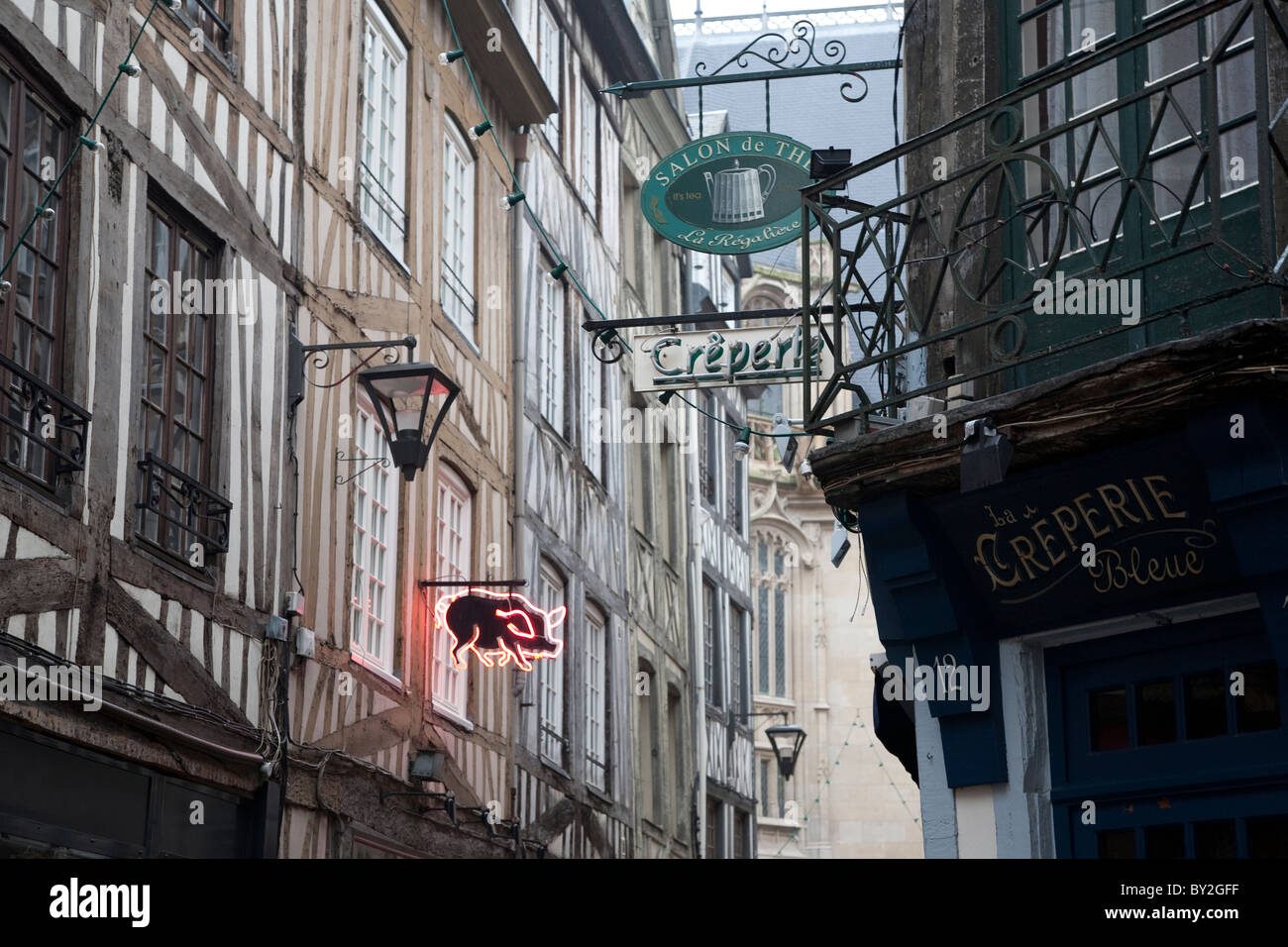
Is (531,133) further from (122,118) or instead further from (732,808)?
(732,808)

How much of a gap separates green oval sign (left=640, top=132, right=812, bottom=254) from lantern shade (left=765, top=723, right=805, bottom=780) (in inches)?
477

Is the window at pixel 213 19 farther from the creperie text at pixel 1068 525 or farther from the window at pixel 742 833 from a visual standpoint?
the window at pixel 742 833

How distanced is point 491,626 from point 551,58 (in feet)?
22.6

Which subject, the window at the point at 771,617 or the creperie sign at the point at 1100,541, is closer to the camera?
the creperie sign at the point at 1100,541

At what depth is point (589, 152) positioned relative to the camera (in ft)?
61.4

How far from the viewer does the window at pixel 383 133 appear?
40.0ft

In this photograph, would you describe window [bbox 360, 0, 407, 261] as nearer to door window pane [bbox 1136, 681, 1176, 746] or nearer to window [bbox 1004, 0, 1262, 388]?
window [bbox 1004, 0, 1262, 388]

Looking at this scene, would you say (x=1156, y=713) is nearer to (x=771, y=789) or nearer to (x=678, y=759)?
(x=678, y=759)

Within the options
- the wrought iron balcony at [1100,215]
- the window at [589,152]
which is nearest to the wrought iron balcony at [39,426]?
the wrought iron balcony at [1100,215]

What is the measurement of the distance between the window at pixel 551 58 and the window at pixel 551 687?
12.8ft

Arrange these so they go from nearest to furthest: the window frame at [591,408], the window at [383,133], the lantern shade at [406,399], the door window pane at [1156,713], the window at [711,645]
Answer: the door window pane at [1156,713], the lantern shade at [406,399], the window at [383,133], the window frame at [591,408], the window at [711,645]

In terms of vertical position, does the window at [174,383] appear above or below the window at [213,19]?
below

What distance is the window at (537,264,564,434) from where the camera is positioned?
16.1 metres

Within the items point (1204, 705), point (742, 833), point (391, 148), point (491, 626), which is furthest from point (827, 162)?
point (742, 833)
